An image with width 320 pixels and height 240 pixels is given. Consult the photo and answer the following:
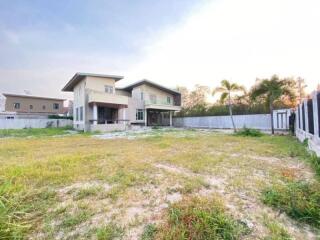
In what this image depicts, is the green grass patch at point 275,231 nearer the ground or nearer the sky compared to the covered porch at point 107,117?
nearer the ground

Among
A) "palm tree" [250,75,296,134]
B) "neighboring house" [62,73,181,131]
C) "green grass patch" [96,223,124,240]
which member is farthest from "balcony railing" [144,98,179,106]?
"green grass patch" [96,223,124,240]

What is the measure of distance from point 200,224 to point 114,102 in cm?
1829

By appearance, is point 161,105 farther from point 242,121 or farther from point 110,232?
point 110,232

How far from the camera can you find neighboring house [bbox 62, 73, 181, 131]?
61.1ft

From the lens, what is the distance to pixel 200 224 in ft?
6.85

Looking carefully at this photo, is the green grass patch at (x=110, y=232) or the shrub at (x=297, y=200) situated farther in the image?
the shrub at (x=297, y=200)

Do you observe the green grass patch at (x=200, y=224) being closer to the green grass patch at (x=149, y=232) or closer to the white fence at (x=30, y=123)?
the green grass patch at (x=149, y=232)

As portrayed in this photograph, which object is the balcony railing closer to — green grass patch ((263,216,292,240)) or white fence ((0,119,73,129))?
white fence ((0,119,73,129))

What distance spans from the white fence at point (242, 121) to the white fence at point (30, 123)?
1618 cm

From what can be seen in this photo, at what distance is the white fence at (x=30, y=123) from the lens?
21.4 meters

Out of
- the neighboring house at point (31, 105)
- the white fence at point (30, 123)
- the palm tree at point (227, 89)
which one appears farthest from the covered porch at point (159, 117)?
the neighboring house at point (31, 105)

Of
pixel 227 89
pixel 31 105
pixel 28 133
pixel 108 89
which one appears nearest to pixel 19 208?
pixel 28 133

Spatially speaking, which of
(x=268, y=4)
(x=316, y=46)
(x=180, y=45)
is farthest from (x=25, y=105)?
(x=316, y=46)

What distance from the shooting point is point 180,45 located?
13828mm
